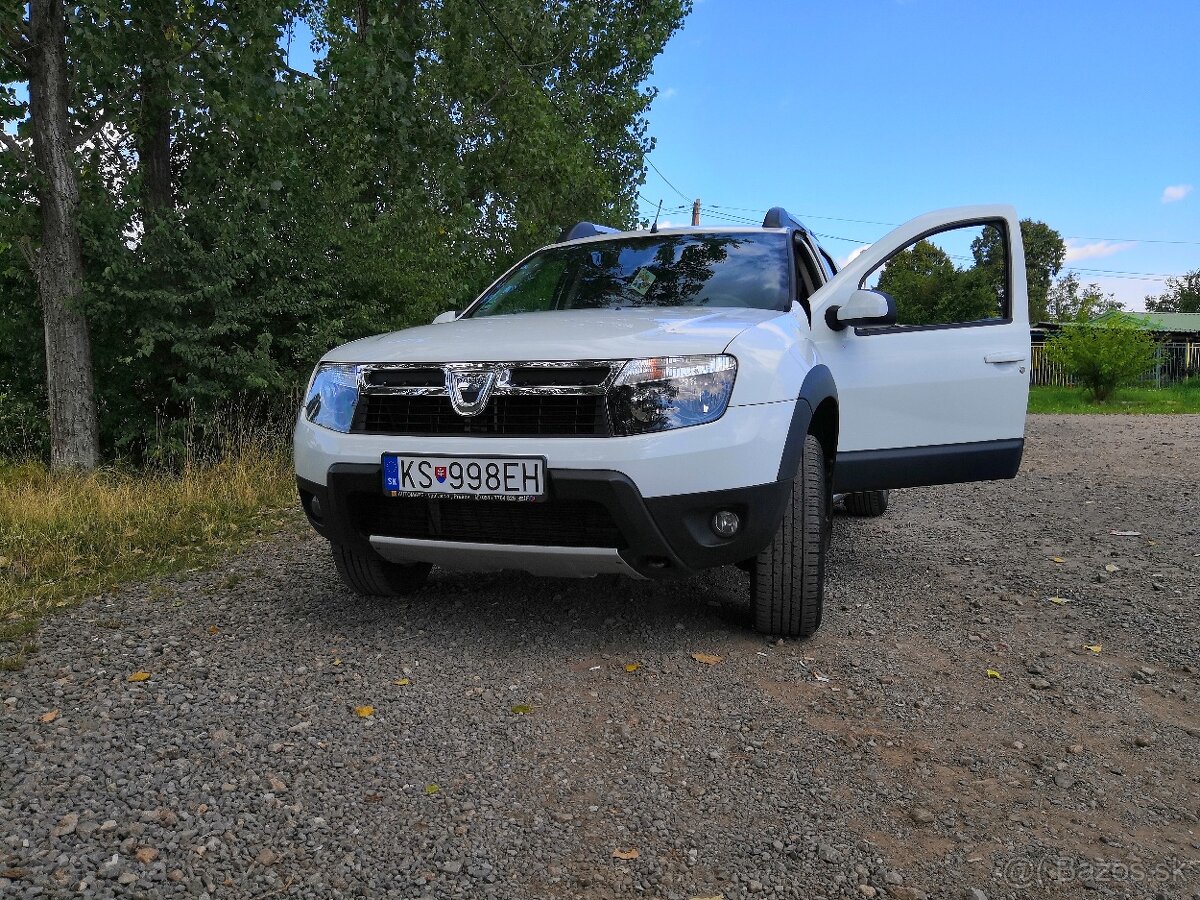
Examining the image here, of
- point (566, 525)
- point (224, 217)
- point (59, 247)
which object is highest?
point (224, 217)

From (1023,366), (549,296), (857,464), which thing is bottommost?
(857,464)

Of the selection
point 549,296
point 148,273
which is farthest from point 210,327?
point 549,296

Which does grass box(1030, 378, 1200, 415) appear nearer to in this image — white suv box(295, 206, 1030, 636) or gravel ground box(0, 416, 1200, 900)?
white suv box(295, 206, 1030, 636)

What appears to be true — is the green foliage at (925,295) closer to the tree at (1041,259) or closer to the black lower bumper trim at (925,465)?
the black lower bumper trim at (925,465)

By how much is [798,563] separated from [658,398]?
35.0 inches

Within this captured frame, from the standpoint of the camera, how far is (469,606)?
3947 millimetres

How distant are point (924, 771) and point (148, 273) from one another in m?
8.13

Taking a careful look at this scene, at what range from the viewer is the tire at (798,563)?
3293 mm

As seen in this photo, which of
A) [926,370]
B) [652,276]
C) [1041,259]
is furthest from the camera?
[1041,259]

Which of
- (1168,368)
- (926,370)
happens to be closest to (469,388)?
(926,370)

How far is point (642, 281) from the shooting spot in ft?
13.8

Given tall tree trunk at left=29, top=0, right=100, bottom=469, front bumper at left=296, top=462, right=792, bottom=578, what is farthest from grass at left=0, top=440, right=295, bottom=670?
front bumper at left=296, top=462, right=792, bottom=578

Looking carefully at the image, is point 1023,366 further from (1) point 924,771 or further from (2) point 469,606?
(2) point 469,606

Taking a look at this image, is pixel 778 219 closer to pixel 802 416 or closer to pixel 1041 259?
pixel 802 416
